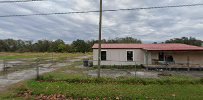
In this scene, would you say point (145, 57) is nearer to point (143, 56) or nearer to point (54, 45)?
point (143, 56)

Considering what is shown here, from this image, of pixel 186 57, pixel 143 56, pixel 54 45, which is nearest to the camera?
pixel 186 57

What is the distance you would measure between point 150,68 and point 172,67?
101 inches

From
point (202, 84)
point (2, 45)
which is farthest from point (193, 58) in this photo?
point (2, 45)

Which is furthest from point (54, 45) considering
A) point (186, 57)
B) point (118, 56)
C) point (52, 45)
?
point (186, 57)

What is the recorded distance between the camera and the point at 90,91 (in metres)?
10.2

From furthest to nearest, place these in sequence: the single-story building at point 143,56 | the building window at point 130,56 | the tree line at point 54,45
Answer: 1. the tree line at point 54,45
2. the building window at point 130,56
3. the single-story building at point 143,56

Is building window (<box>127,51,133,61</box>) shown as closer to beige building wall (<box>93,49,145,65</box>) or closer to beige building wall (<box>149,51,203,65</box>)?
beige building wall (<box>93,49,145,65</box>)

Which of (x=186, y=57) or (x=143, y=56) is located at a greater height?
(x=143, y=56)

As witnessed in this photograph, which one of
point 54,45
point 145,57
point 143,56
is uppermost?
point 54,45

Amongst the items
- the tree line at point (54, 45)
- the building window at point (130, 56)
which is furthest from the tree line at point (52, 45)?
the building window at point (130, 56)

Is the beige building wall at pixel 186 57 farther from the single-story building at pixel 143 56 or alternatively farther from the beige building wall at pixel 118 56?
the beige building wall at pixel 118 56

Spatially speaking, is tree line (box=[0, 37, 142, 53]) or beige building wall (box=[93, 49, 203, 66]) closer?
beige building wall (box=[93, 49, 203, 66])

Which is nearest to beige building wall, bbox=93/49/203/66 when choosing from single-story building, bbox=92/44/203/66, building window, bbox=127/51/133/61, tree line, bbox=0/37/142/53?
single-story building, bbox=92/44/203/66

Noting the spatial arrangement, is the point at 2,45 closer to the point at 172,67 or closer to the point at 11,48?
the point at 11,48
